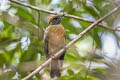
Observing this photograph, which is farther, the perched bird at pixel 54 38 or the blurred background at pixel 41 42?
the perched bird at pixel 54 38

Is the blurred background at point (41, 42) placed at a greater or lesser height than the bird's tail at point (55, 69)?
greater

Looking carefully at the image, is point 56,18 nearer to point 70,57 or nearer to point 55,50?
point 55,50

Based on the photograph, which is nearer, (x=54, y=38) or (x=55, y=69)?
(x=55, y=69)

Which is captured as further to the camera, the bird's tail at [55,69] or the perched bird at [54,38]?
the perched bird at [54,38]

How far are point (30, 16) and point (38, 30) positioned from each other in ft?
0.89

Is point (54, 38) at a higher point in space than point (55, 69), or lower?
higher

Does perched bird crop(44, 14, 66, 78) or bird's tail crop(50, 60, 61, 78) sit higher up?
perched bird crop(44, 14, 66, 78)

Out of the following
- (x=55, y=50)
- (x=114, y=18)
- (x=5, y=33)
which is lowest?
(x=55, y=50)

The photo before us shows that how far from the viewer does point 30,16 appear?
3.29 metres

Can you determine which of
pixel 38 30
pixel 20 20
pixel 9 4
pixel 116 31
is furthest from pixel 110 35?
pixel 9 4

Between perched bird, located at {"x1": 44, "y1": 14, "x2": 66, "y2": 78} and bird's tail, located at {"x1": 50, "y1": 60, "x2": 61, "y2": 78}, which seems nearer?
bird's tail, located at {"x1": 50, "y1": 60, "x2": 61, "y2": 78}

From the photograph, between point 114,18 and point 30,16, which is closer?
point 114,18

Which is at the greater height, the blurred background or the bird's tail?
the blurred background

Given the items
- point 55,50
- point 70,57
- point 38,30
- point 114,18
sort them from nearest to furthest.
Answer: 1. point 114,18
2. point 38,30
3. point 70,57
4. point 55,50
